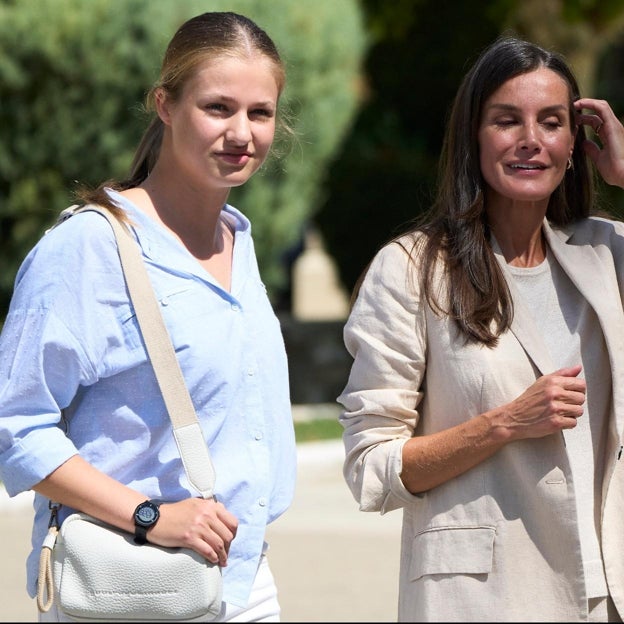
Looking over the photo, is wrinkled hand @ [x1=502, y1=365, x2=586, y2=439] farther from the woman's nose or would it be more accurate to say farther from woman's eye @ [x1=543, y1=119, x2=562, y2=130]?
the woman's nose

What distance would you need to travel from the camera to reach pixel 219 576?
8.82 feet

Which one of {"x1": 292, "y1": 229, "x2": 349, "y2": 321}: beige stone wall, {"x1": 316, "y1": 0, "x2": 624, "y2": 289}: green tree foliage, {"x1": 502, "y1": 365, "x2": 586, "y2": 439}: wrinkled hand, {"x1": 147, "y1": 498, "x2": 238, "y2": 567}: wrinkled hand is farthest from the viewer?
{"x1": 292, "y1": 229, "x2": 349, "y2": 321}: beige stone wall

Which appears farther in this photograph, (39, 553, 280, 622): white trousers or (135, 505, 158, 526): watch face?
(39, 553, 280, 622): white trousers

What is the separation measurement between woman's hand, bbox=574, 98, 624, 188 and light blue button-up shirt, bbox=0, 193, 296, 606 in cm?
93

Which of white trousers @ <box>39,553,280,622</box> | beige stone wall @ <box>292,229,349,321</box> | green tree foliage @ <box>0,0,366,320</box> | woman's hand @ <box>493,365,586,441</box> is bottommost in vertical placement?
white trousers @ <box>39,553,280,622</box>

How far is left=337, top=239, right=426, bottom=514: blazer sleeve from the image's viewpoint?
2973mm

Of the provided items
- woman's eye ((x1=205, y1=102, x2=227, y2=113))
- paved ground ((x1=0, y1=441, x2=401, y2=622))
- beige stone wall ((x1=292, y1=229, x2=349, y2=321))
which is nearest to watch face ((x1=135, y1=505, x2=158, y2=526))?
woman's eye ((x1=205, y1=102, x2=227, y2=113))

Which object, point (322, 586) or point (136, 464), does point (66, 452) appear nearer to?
point (136, 464)

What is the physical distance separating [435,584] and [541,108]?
40.7 inches

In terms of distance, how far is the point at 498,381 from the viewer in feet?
9.61

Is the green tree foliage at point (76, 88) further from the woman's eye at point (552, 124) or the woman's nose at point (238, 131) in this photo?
the woman's nose at point (238, 131)

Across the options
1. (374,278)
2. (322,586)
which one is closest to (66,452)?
(374,278)

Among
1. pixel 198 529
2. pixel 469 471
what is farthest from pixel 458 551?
pixel 198 529

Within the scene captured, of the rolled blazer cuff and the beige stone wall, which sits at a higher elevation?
the beige stone wall
